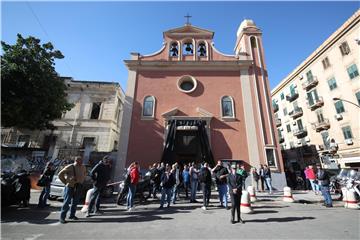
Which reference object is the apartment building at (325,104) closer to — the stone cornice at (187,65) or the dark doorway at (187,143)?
the stone cornice at (187,65)

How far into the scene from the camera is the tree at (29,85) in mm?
9953

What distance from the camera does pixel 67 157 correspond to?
17.2 m

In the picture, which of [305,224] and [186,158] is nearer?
[305,224]

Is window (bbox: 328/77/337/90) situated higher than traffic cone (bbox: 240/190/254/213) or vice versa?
window (bbox: 328/77/337/90)

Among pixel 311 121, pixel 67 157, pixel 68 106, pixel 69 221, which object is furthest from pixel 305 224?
pixel 311 121

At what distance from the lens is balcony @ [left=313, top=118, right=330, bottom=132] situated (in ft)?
80.6

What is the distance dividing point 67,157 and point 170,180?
1381cm

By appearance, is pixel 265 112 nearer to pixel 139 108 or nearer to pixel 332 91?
pixel 139 108

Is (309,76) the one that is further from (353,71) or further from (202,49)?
(202,49)

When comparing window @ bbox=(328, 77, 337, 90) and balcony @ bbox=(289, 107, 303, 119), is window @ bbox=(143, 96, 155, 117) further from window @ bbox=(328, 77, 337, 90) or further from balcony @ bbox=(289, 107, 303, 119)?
balcony @ bbox=(289, 107, 303, 119)

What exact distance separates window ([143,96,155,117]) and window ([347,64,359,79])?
74.1ft

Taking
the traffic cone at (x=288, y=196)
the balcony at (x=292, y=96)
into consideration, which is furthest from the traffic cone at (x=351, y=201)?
the balcony at (x=292, y=96)

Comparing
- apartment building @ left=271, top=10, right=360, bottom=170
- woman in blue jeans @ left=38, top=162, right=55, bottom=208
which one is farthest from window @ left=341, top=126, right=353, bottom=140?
woman in blue jeans @ left=38, top=162, right=55, bottom=208

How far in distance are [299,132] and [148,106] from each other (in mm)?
24949
